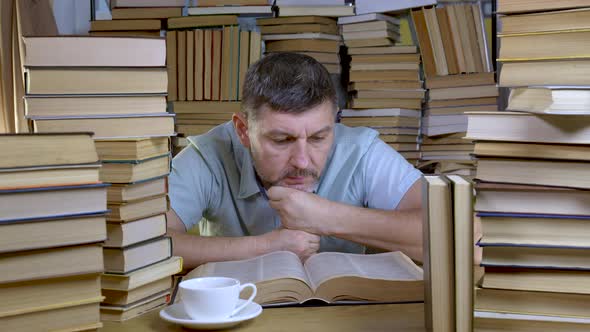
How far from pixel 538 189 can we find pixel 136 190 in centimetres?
60

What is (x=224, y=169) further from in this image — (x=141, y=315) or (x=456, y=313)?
(x=456, y=313)

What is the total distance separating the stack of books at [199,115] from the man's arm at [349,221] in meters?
2.00

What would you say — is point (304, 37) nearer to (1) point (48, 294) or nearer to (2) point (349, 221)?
(2) point (349, 221)

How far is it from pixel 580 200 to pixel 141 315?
668 millimetres

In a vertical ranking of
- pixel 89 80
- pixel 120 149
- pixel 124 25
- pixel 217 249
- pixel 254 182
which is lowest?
pixel 217 249

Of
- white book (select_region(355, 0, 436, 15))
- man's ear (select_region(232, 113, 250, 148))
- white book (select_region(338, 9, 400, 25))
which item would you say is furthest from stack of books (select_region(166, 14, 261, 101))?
man's ear (select_region(232, 113, 250, 148))

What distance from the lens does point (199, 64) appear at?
3977mm

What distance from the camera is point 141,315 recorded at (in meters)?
1.19

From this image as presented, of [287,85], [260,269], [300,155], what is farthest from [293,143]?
[260,269]

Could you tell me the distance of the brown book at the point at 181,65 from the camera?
157 inches

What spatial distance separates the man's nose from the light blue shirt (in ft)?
0.86

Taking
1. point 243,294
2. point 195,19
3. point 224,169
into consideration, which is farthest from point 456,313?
point 195,19

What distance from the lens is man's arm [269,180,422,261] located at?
77.1 inches

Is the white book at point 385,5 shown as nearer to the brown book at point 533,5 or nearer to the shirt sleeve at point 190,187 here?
the shirt sleeve at point 190,187
